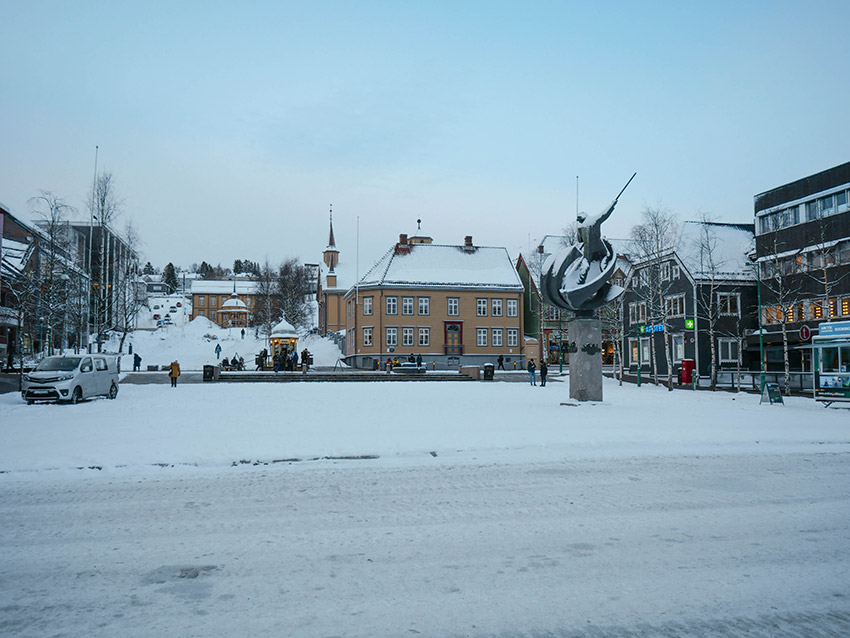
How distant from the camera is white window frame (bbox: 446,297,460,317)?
61156 millimetres

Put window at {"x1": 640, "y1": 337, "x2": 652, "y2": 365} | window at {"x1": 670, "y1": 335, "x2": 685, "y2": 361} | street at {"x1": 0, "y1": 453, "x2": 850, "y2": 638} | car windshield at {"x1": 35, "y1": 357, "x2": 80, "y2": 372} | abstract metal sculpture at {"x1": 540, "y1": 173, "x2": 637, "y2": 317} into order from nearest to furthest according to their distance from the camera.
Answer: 1. street at {"x1": 0, "y1": 453, "x2": 850, "y2": 638}
2. abstract metal sculpture at {"x1": 540, "y1": 173, "x2": 637, "y2": 317}
3. car windshield at {"x1": 35, "y1": 357, "x2": 80, "y2": 372}
4. window at {"x1": 670, "y1": 335, "x2": 685, "y2": 361}
5. window at {"x1": 640, "y1": 337, "x2": 652, "y2": 365}

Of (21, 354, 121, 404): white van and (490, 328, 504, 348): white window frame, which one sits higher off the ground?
(490, 328, 504, 348): white window frame

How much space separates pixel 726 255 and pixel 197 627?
5354 centimetres

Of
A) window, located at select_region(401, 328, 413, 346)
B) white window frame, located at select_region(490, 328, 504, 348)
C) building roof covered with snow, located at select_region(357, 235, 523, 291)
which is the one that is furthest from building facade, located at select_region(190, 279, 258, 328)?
white window frame, located at select_region(490, 328, 504, 348)

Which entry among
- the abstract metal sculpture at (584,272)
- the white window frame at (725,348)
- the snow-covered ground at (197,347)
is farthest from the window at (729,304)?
the snow-covered ground at (197,347)

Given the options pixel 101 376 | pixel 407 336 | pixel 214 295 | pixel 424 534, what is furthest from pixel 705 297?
pixel 214 295

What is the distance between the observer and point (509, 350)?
62.3m

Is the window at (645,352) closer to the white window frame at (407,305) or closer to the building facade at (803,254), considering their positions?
the building facade at (803,254)

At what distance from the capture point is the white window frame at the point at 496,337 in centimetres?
6197

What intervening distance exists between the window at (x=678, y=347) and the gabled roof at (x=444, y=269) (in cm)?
1694

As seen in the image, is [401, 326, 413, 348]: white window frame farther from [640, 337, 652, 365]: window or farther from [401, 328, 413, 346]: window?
[640, 337, 652, 365]: window

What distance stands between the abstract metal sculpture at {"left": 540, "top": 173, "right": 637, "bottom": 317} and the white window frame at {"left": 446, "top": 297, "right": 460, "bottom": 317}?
38.3m

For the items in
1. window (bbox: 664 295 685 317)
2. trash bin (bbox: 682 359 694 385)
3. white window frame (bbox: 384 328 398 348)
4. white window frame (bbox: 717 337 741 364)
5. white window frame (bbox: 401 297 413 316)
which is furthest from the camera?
white window frame (bbox: 401 297 413 316)

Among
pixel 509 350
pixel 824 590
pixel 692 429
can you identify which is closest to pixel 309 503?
pixel 824 590
